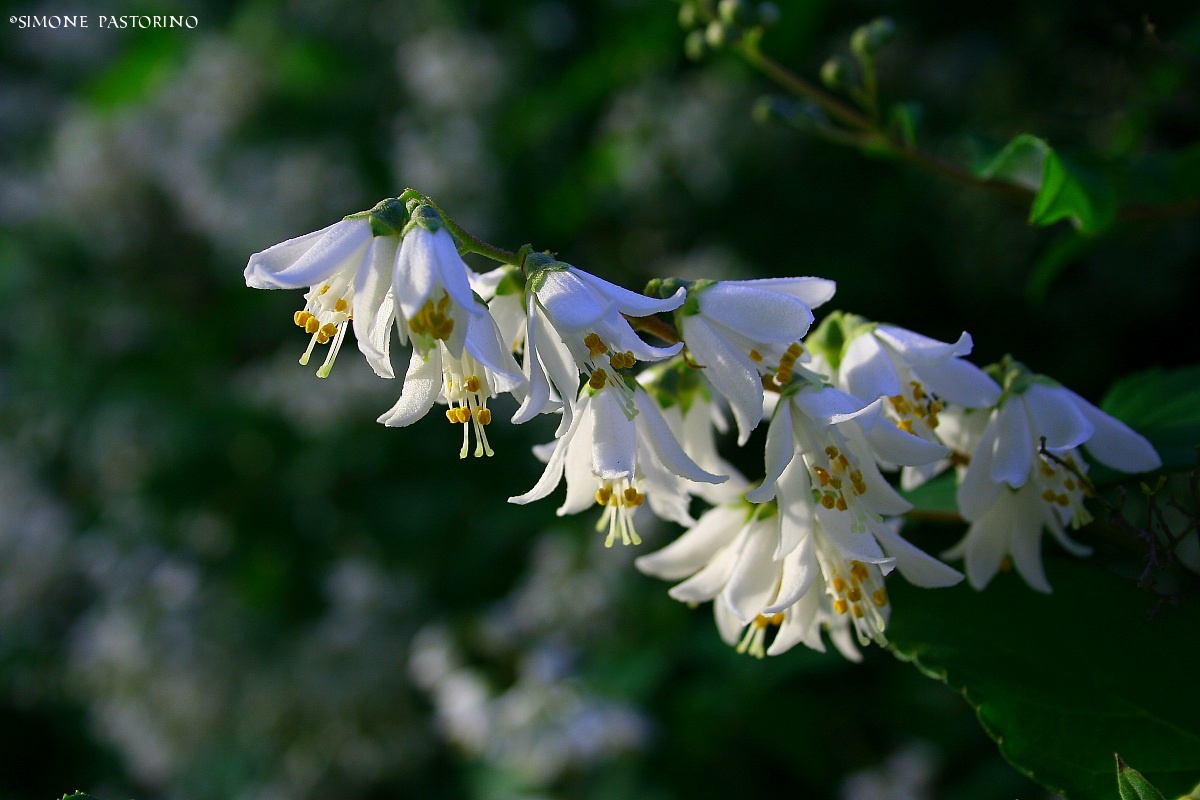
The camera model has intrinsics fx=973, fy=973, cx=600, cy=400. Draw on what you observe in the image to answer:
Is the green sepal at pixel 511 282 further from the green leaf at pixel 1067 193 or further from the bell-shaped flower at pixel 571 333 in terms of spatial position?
the green leaf at pixel 1067 193

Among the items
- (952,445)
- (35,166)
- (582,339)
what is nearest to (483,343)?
(582,339)

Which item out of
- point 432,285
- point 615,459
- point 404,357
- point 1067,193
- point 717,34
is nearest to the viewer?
point 432,285

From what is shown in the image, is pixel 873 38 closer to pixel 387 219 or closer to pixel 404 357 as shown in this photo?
pixel 387 219

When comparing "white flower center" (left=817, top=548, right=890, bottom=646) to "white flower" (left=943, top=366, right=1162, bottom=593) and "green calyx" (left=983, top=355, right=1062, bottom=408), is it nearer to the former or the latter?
"white flower" (left=943, top=366, right=1162, bottom=593)

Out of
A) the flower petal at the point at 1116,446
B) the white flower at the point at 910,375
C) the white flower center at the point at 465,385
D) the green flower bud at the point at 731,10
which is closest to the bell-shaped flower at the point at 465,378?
the white flower center at the point at 465,385

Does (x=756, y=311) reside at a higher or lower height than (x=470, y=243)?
lower

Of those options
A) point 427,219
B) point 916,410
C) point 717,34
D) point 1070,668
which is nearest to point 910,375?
point 916,410

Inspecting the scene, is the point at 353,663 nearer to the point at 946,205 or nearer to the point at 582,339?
the point at 946,205

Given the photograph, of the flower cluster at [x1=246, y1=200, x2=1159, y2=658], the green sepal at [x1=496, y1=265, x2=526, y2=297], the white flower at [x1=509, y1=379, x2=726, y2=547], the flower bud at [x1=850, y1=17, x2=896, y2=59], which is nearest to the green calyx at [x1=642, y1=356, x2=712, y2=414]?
the flower cluster at [x1=246, y1=200, x2=1159, y2=658]
